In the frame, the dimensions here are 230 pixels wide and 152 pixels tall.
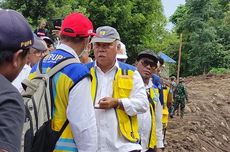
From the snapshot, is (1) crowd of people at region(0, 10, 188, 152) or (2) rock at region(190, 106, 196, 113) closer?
(1) crowd of people at region(0, 10, 188, 152)

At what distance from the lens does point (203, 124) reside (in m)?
16.1

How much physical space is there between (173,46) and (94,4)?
20790 millimetres

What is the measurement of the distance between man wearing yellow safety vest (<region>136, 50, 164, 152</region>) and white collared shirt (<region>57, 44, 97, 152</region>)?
1.60 m

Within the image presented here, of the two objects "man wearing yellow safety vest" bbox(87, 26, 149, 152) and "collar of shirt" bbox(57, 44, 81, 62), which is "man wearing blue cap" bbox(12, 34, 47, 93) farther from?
"collar of shirt" bbox(57, 44, 81, 62)

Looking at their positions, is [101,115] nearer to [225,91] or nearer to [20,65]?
[20,65]

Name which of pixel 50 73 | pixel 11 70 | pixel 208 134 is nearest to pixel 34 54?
pixel 50 73

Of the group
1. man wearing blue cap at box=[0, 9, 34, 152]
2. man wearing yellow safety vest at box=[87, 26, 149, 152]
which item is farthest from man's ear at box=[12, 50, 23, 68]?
man wearing yellow safety vest at box=[87, 26, 149, 152]

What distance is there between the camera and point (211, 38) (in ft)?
129

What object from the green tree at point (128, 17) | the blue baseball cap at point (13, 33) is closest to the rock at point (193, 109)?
the green tree at point (128, 17)

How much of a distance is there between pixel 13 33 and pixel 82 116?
120 cm

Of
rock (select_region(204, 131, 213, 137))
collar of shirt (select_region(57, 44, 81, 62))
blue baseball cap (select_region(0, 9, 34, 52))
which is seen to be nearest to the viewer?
blue baseball cap (select_region(0, 9, 34, 52))

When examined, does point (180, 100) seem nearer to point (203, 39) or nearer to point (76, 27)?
point (76, 27)

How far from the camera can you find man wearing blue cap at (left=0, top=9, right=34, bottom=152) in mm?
1668

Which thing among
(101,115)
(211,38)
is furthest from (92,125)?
(211,38)
